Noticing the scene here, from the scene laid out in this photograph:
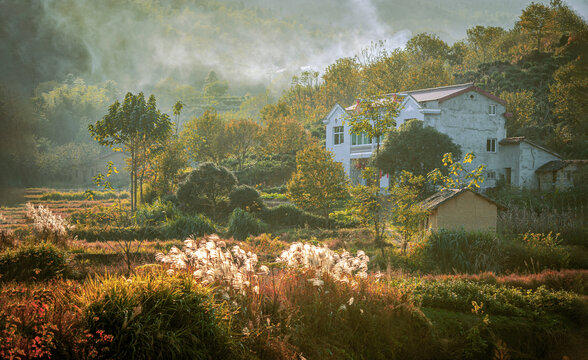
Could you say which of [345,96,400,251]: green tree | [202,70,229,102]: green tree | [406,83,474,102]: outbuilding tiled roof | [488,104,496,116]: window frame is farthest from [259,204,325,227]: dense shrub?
[202,70,229,102]: green tree

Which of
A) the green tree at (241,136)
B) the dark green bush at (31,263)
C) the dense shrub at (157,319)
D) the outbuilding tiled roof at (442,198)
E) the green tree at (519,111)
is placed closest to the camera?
the dense shrub at (157,319)

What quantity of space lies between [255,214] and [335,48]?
4180 cm

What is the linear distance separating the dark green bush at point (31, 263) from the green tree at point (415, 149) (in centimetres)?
1949

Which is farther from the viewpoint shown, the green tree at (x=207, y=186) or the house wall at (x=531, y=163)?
the house wall at (x=531, y=163)

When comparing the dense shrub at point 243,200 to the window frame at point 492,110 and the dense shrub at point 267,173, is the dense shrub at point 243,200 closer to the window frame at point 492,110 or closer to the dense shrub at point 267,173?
the dense shrub at point 267,173

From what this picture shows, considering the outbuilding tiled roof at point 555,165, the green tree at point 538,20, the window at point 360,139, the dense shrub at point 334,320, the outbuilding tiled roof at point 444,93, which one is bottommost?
the dense shrub at point 334,320

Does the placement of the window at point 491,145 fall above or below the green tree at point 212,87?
below

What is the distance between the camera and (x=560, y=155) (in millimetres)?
27109

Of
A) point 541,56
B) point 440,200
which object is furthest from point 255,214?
point 541,56

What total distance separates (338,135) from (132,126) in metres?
19.5

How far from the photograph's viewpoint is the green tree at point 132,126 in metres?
18.1

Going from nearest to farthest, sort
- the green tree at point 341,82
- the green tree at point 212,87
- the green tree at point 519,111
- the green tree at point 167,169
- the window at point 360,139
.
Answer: the green tree at point 167,169
the window at point 360,139
the green tree at point 519,111
the green tree at point 212,87
the green tree at point 341,82

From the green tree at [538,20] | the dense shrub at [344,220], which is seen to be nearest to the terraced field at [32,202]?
the dense shrub at [344,220]

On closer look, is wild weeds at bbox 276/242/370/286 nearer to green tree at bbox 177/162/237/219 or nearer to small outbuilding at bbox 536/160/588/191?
green tree at bbox 177/162/237/219
